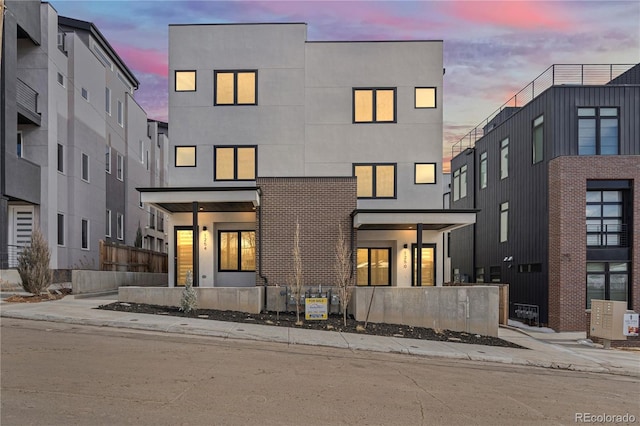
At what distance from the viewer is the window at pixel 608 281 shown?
71.3 feet

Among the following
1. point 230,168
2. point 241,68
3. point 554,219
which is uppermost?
point 241,68

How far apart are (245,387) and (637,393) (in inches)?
309

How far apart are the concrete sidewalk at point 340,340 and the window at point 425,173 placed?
26.4 feet

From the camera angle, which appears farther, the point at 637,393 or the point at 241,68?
the point at 241,68

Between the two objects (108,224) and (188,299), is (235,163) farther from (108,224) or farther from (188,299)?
(108,224)

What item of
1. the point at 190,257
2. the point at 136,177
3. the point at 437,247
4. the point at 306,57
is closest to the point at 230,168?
the point at 190,257

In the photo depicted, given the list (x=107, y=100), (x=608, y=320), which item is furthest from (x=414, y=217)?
(x=107, y=100)

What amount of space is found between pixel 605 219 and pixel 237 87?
56.1ft

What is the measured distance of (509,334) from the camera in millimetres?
18344

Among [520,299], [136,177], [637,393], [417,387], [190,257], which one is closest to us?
[417,387]

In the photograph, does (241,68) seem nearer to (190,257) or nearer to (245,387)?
(190,257)

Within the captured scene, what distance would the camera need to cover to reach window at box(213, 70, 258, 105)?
21734 mm

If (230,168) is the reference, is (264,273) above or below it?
below

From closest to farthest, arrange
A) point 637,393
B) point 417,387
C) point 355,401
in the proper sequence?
point 355,401 < point 417,387 < point 637,393
